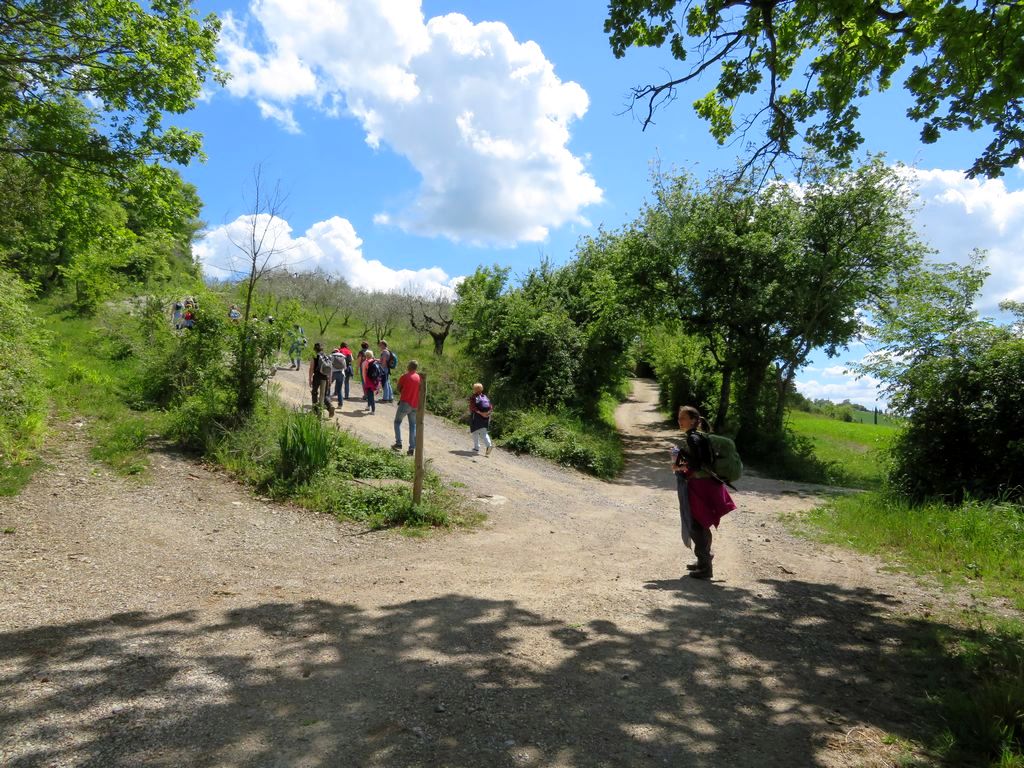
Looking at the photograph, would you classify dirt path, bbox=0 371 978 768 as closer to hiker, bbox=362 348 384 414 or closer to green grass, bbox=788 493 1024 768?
green grass, bbox=788 493 1024 768

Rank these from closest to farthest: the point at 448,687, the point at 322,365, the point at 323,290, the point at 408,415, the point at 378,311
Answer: the point at 448,687 → the point at 408,415 → the point at 322,365 → the point at 378,311 → the point at 323,290

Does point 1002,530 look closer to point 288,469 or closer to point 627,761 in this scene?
point 627,761

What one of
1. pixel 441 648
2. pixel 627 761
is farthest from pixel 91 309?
pixel 627 761

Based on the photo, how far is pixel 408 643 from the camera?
4461mm

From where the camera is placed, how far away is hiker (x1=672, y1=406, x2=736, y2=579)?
20.9 ft

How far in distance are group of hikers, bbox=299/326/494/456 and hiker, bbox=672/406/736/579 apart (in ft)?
14.7

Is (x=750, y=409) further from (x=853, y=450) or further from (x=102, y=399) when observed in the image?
(x=102, y=399)

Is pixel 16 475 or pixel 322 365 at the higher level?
pixel 322 365

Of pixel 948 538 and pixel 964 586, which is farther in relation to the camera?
pixel 948 538

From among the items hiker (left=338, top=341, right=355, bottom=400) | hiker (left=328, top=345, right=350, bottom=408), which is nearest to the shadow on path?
hiker (left=328, top=345, right=350, bottom=408)

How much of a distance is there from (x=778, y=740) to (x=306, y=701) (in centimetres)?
271

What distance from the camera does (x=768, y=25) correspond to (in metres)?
6.61

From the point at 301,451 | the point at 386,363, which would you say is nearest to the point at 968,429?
the point at 301,451

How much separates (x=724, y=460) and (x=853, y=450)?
84.3ft
